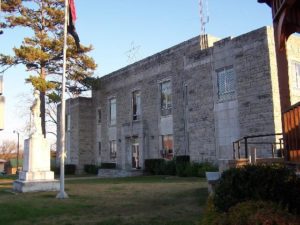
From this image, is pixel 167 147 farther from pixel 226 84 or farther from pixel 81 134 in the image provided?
pixel 81 134

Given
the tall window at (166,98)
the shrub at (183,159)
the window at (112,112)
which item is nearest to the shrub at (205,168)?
the shrub at (183,159)

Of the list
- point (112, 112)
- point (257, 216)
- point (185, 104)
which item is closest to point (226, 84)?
point (185, 104)

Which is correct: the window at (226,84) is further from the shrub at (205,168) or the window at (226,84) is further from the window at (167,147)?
the window at (167,147)

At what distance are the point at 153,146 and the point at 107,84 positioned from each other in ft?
33.4

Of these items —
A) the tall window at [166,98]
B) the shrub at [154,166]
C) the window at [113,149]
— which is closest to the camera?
the shrub at [154,166]

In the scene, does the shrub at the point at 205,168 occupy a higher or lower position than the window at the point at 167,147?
lower

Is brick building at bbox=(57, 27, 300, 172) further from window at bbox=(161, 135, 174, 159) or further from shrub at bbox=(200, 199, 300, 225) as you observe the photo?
shrub at bbox=(200, 199, 300, 225)

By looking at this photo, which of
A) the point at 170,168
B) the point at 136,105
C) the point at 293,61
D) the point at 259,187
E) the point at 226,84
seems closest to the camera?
the point at 259,187

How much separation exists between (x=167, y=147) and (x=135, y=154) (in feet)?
14.9

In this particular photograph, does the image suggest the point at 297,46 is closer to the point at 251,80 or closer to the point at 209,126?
the point at 251,80

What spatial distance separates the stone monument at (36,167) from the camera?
56.7 ft

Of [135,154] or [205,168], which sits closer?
[205,168]

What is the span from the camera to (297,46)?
22422 mm

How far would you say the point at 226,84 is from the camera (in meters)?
24.0
